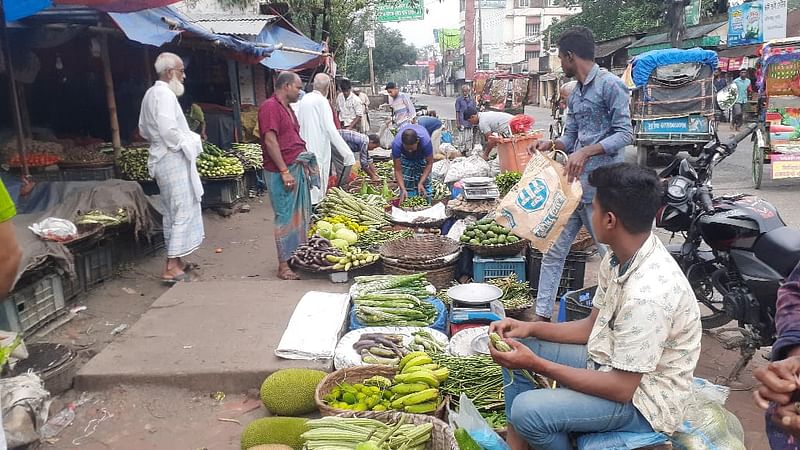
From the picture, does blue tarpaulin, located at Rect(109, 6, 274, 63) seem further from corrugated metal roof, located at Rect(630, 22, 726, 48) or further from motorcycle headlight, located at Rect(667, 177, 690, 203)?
corrugated metal roof, located at Rect(630, 22, 726, 48)

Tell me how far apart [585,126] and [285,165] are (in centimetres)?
295

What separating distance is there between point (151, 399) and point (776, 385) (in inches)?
140

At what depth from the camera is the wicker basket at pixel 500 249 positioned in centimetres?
522

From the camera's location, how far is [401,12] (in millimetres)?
21375

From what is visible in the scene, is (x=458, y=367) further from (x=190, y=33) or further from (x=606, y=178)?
(x=190, y=33)

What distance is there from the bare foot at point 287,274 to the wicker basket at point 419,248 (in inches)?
38.0

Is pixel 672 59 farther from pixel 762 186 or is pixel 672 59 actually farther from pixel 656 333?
pixel 656 333

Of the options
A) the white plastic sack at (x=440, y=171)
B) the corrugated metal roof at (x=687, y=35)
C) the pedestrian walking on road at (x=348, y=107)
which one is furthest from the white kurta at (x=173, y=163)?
the corrugated metal roof at (x=687, y=35)

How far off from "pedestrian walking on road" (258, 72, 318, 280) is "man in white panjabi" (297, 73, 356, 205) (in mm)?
1849

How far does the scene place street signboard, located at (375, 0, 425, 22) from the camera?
839 inches

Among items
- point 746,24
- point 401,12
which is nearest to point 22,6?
point 401,12

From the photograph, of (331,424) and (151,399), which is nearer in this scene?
(331,424)

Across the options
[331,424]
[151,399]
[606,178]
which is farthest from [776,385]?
[151,399]

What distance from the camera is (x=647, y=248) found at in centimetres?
230
